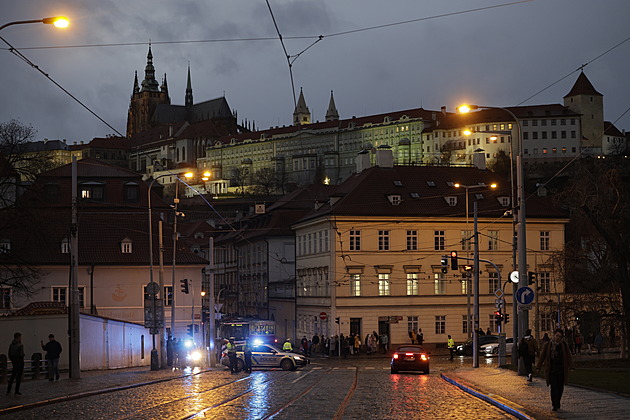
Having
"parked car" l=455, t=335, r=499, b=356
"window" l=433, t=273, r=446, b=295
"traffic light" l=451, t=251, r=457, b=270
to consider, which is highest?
"traffic light" l=451, t=251, r=457, b=270

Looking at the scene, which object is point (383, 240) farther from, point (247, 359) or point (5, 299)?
point (247, 359)

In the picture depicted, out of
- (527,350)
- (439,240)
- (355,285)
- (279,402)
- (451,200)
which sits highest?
(451,200)

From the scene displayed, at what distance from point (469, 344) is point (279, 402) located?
4170cm

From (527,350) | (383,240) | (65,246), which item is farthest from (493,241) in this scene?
(527,350)

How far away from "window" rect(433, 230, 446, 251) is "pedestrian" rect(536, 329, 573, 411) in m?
50.2

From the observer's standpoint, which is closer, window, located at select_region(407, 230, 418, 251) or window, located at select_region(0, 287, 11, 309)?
window, located at select_region(0, 287, 11, 309)

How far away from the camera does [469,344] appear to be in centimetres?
6169

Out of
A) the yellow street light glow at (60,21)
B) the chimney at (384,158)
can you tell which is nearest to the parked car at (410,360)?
the yellow street light glow at (60,21)

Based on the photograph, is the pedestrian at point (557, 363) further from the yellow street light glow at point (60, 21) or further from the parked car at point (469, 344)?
the parked car at point (469, 344)

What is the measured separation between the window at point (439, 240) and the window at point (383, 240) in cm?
348

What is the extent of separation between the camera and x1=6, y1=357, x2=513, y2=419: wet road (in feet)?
60.3

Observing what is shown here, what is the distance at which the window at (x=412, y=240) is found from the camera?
2731 inches

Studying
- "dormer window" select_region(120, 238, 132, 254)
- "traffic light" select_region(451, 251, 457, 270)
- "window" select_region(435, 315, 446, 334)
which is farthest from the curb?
"window" select_region(435, 315, 446, 334)

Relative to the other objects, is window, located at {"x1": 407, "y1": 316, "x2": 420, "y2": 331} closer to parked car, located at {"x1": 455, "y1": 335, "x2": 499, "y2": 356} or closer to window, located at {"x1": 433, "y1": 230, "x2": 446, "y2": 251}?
parked car, located at {"x1": 455, "y1": 335, "x2": 499, "y2": 356}
